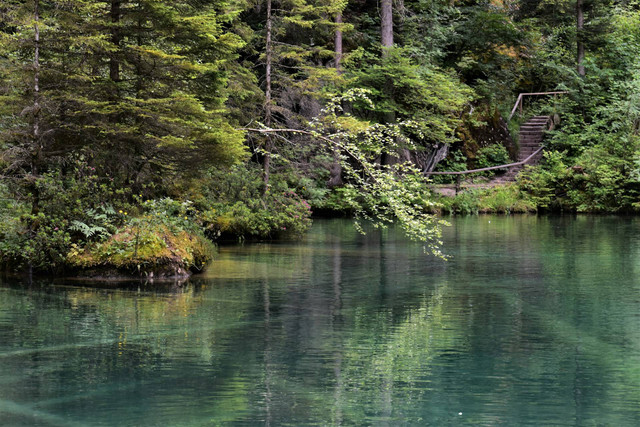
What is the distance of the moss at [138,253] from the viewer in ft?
46.8

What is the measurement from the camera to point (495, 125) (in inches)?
1481

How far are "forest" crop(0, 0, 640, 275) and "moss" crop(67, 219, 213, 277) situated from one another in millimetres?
37

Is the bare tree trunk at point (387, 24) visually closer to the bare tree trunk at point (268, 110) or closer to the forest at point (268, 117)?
the forest at point (268, 117)

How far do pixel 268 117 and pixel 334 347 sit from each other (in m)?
16.0

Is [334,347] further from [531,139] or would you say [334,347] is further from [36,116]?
[531,139]

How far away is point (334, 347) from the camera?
891 cm

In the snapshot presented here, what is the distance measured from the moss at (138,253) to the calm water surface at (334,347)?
623 millimetres

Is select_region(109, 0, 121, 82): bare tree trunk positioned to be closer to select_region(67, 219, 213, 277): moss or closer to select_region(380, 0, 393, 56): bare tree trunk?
select_region(67, 219, 213, 277): moss

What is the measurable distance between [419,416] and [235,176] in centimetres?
1650

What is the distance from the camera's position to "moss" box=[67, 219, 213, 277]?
1425 cm

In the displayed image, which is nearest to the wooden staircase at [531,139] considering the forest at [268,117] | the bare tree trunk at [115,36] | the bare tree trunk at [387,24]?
the forest at [268,117]

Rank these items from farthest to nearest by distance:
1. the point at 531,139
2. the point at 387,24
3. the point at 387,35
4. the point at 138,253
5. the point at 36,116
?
the point at 531,139 < the point at 387,24 < the point at 387,35 < the point at 36,116 < the point at 138,253

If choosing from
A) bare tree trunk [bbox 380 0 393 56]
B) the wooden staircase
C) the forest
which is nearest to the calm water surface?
the forest

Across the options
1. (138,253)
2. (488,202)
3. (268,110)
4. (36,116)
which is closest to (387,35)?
(488,202)
